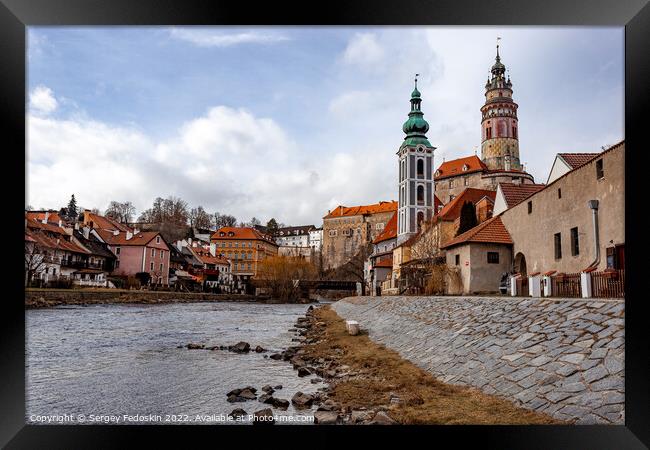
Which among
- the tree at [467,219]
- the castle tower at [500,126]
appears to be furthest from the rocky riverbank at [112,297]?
the castle tower at [500,126]

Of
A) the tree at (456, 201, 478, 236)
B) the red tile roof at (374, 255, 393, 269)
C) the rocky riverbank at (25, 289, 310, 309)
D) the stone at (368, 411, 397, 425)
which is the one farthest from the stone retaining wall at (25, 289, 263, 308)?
the tree at (456, 201, 478, 236)

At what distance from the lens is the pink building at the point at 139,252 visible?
31875 mm

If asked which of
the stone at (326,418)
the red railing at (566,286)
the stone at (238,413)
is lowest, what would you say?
the stone at (238,413)

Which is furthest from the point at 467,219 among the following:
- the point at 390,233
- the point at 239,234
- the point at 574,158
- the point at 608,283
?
the point at 390,233

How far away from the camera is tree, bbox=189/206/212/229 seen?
30.9 meters

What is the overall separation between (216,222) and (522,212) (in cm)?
2055

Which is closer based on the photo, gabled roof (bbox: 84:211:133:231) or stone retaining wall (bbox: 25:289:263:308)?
stone retaining wall (bbox: 25:289:263:308)

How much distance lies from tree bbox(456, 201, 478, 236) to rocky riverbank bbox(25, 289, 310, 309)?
17934 millimetres

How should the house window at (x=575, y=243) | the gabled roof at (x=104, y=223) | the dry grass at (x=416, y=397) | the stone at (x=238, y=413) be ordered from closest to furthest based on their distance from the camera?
the dry grass at (x=416, y=397)
the stone at (x=238, y=413)
the house window at (x=575, y=243)
the gabled roof at (x=104, y=223)

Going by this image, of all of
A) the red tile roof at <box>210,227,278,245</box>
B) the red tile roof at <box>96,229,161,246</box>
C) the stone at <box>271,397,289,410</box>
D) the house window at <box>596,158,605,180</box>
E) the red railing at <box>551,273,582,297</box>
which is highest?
the house window at <box>596,158,605,180</box>

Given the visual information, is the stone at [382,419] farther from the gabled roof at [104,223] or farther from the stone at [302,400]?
the gabled roof at [104,223]

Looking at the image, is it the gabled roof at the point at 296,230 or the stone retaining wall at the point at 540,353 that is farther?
the gabled roof at the point at 296,230

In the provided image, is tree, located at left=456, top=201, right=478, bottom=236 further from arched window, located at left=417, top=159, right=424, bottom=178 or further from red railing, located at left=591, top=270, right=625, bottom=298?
arched window, located at left=417, top=159, right=424, bottom=178

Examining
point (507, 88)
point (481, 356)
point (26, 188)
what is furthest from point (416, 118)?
point (26, 188)
